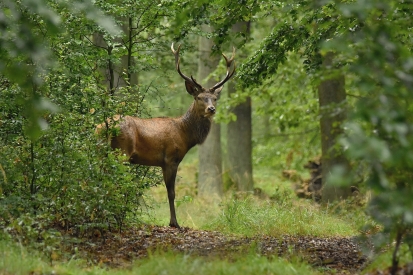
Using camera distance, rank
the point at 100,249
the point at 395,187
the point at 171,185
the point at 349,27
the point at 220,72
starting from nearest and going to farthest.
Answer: the point at 395,187
the point at 100,249
the point at 349,27
the point at 171,185
the point at 220,72

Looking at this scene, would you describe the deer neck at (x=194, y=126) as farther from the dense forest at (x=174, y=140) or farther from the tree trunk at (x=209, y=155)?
the tree trunk at (x=209, y=155)

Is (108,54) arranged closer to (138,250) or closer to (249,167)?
(138,250)

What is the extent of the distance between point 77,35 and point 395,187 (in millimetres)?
6707

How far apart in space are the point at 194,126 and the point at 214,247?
402 cm

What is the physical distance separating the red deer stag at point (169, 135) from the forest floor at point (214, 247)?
1.32 metres

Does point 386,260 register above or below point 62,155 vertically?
below

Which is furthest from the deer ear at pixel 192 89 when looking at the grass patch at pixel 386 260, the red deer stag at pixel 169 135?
the grass patch at pixel 386 260

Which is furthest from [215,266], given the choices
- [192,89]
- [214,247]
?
[192,89]

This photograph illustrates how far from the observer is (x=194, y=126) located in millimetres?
12289

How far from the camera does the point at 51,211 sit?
8.44m

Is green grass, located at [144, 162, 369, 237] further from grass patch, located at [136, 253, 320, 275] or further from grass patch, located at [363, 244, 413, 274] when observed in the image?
grass patch, located at [136, 253, 320, 275]

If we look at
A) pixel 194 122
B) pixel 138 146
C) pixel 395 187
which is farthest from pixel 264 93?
pixel 395 187

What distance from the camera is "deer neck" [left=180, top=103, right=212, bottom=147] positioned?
1223 cm

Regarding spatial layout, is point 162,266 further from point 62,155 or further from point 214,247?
point 62,155
